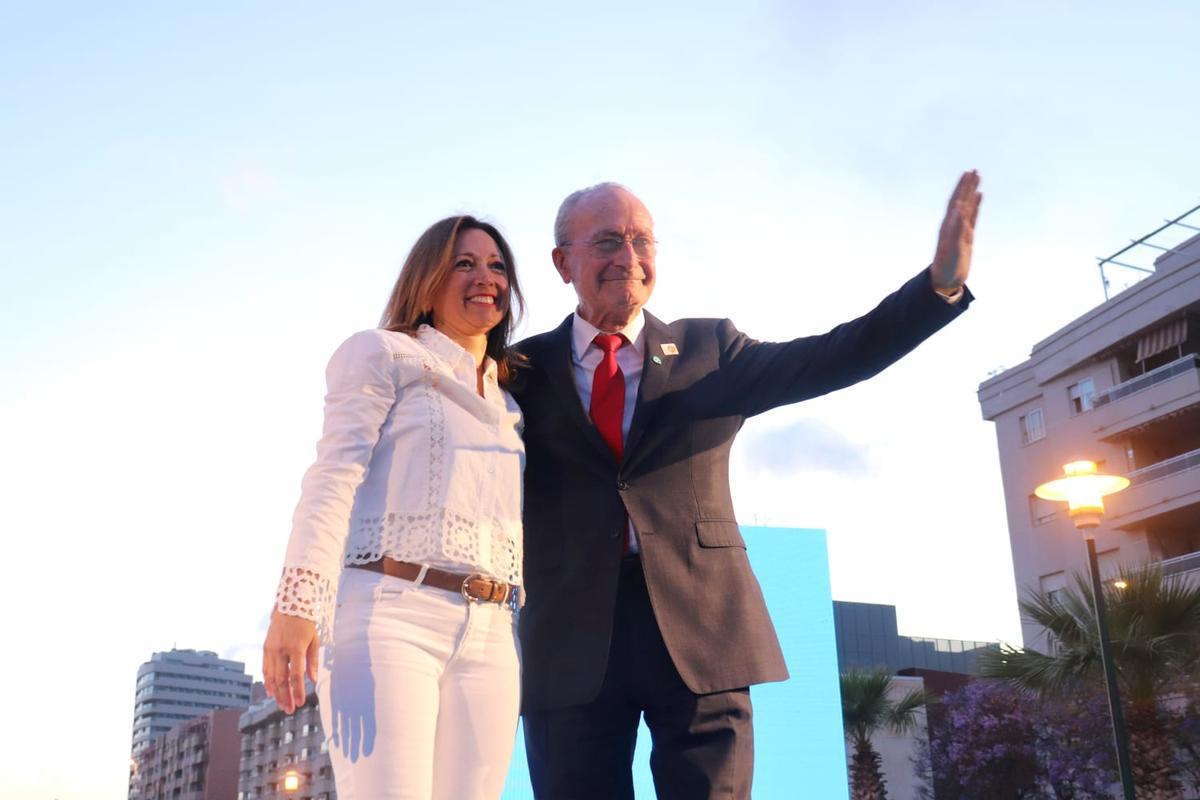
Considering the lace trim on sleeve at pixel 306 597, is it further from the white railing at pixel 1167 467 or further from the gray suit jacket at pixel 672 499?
the white railing at pixel 1167 467

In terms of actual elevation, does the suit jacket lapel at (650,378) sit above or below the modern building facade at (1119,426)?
below

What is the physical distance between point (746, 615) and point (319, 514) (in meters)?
1.10

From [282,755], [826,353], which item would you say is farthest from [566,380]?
[282,755]

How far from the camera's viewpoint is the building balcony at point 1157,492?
2570 centimetres

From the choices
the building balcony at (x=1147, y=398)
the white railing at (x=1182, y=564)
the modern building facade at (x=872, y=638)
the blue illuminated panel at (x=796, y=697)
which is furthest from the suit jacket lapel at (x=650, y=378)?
the modern building facade at (x=872, y=638)

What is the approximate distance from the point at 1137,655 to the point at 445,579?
14046 mm

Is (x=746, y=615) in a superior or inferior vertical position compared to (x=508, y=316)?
inferior

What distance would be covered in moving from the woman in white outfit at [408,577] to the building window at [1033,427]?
30.2 meters

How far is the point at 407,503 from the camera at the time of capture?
108 inches

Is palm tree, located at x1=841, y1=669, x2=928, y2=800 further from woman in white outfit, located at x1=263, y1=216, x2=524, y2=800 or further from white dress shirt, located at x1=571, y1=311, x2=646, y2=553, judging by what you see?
woman in white outfit, located at x1=263, y1=216, x2=524, y2=800

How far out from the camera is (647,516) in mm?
2932

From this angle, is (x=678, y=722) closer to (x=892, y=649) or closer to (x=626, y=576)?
(x=626, y=576)

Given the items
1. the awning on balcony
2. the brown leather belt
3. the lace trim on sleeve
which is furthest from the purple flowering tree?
the lace trim on sleeve

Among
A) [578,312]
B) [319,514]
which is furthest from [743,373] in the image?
[319,514]
